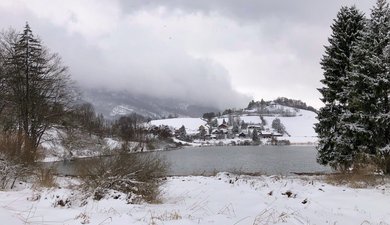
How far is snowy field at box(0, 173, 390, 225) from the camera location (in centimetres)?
608

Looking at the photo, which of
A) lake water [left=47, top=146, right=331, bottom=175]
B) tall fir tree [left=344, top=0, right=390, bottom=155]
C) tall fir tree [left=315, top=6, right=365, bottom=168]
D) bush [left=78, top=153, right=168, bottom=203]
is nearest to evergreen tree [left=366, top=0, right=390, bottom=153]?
tall fir tree [left=344, top=0, right=390, bottom=155]

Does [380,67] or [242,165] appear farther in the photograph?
[242,165]

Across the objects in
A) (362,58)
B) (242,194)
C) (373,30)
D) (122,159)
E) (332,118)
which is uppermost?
(373,30)

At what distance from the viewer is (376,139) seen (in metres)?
21.0

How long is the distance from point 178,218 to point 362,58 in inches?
697

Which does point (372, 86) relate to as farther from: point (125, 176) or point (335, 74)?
point (125, 176)

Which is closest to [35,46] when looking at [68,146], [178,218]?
[68,146]

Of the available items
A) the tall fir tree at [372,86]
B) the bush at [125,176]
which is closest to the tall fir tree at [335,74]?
the tall fir tree at [372,86]

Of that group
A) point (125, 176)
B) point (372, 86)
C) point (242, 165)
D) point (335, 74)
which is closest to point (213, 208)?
point (125, 176)

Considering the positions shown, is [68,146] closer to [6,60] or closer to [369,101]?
[6,60]

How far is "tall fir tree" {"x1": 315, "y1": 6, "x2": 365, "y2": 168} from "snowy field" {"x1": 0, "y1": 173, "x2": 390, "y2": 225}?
10.5 m

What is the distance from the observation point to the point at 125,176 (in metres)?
10.0

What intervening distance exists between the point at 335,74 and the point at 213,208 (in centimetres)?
1929

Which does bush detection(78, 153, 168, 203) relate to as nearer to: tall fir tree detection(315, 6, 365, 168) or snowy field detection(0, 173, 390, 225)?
snowy field detection(0, 173, 390, 225)
